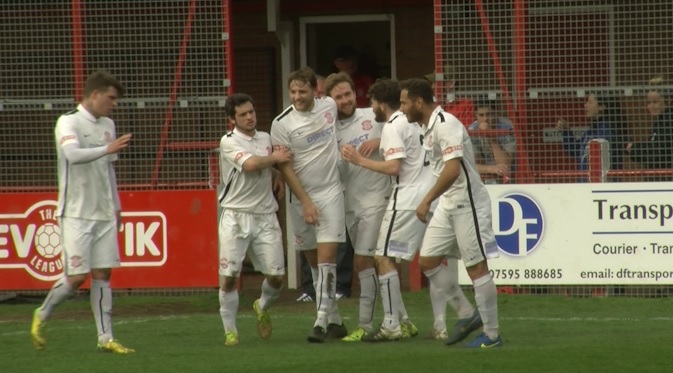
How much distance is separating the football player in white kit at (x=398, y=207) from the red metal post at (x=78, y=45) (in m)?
4.99

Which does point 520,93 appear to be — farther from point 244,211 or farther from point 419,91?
point 244,211

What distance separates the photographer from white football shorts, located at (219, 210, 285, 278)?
11227 millimetres

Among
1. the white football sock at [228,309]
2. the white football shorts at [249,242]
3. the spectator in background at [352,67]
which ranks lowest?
the white football sock at [228,309]

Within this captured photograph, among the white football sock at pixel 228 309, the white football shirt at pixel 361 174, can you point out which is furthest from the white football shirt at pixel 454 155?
the white football sock at pixel 228 309

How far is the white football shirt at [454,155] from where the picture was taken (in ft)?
33.9

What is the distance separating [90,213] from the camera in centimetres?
1063

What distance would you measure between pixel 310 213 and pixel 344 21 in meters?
6.47

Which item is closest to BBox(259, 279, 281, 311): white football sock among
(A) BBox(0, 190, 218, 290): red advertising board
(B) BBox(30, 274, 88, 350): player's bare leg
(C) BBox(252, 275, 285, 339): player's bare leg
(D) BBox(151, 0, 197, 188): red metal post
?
(C) BBox(252, 275, 285, 339): player's bare leg

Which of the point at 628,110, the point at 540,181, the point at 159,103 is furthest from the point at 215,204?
the point at 628,110

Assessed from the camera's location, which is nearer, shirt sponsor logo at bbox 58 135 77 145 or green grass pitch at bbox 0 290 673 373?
green grass pitch at bbox 0 290 673 373

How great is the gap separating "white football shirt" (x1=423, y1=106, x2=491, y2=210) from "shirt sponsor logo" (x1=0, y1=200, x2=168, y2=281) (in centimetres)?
Result: 532

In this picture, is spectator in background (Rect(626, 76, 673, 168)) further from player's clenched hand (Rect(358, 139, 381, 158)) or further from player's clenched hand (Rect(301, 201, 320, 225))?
player's clenched hand (Rect(301, 201, 320, 225))

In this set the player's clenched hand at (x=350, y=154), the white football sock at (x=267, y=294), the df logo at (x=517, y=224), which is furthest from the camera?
the df logo at (x=517, y=224)

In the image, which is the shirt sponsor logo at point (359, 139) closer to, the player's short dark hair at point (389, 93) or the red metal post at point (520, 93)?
the player's short dark hair at point (389, 93)
